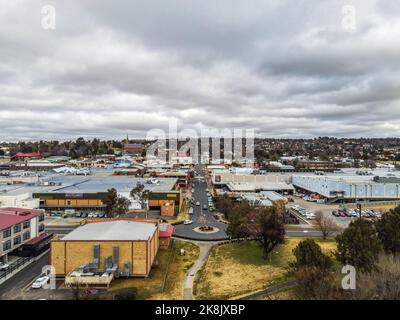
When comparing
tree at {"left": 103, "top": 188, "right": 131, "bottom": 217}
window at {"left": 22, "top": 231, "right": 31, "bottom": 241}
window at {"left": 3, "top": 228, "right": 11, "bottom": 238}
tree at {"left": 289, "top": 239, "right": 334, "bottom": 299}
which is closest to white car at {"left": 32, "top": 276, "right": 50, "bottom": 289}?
window at {"left": 3, "top": 228, "right": 11, "bottom": 238}

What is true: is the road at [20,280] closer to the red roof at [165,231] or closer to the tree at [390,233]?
the red roof at [165,231]

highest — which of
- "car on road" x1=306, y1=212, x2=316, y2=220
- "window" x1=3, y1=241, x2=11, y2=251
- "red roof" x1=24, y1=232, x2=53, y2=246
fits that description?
"window" x1=3, y1=241, x2=11, y2=251

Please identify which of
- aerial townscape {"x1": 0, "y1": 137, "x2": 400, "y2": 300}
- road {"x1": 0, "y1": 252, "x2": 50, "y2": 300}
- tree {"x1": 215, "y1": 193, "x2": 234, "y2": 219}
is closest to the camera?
aerial townscape {"x1": 0, "y1": 137, "x2": 400, "y2": 300}

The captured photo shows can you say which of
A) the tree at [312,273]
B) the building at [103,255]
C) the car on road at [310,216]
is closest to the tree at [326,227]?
the car on road at [310,216]

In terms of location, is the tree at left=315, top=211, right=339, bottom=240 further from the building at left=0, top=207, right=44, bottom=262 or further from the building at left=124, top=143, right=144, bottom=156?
the building at left=124, top=143, right=144, bottom=156

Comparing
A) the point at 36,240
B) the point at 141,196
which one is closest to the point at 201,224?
the point at 141,196

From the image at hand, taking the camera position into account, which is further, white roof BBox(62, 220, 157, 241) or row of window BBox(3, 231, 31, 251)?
row of window BBox(3, 231, 31, 251)

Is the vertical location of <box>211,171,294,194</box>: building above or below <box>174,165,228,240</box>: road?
above
